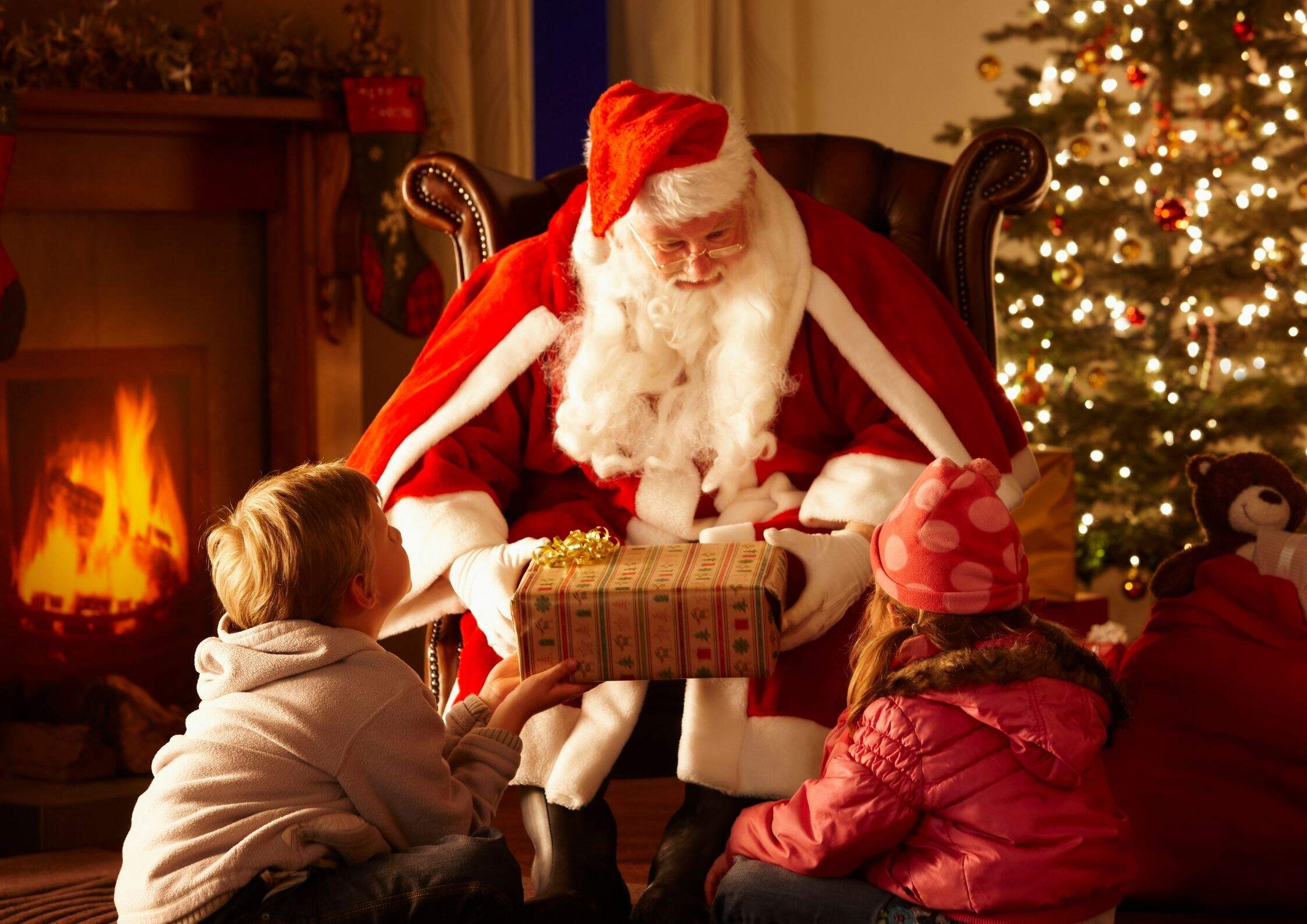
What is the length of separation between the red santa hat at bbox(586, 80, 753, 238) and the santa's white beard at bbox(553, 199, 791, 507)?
0.09 metres

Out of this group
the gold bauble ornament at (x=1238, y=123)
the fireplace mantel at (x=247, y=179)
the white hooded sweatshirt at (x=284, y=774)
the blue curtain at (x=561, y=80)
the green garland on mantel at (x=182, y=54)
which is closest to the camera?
the white hooded sweatshirt at (x=284, y=774)

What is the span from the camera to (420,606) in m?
2.54

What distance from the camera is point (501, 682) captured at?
7.18ft

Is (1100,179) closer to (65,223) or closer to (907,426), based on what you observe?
(907,426)

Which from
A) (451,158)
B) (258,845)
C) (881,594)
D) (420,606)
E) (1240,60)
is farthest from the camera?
(1240,60)

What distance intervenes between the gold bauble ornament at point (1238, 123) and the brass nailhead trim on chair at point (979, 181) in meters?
1.87

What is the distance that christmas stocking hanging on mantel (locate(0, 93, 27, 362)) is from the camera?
331cm

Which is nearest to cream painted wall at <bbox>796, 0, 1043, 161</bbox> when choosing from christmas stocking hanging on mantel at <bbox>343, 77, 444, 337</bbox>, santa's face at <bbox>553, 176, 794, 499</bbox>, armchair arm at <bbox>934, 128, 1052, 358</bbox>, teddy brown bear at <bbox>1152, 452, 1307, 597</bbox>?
christmas stocking hanging on mantel at <bbox>343, 77, 444, 337</bbox>

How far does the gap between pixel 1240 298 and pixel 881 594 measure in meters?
3.11

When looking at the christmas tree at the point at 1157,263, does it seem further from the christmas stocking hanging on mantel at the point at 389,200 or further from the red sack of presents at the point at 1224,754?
the red sack of presents at the point at 1224,754

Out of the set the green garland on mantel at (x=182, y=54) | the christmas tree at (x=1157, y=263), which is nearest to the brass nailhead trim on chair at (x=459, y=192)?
the green garland on mantel at (x=182, y=54)

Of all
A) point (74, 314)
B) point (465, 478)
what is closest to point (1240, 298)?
point (465, 478)

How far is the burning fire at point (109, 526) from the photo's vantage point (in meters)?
3.82

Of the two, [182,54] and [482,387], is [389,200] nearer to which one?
[182,54]
